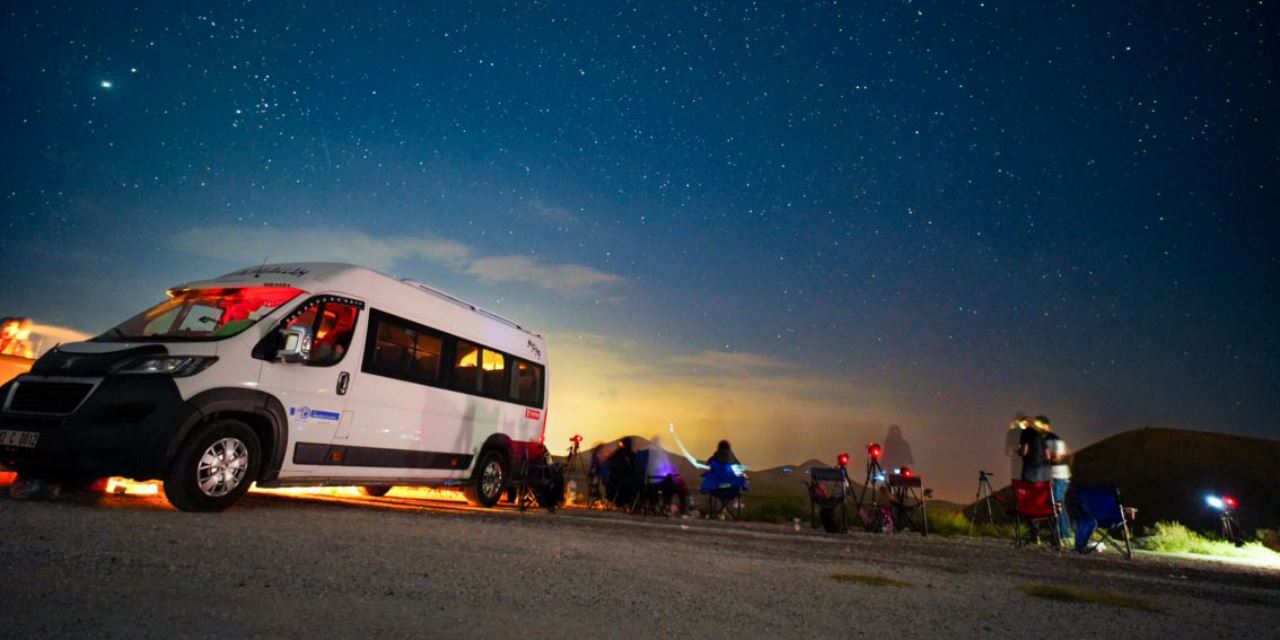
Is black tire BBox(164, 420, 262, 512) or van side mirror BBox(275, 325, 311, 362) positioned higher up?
van side mirror BBox(275, 325, 311, 362)

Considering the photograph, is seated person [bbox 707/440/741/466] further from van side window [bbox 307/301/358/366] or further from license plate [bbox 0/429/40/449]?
license plate [bbox 0/429/40/449]

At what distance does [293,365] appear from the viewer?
687cm

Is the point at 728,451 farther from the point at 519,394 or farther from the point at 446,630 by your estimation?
the point at 446,630

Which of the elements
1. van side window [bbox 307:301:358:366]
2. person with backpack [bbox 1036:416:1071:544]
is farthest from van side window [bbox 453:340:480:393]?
person with backpack [bbox 1036:416:1071:544]

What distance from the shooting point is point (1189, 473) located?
22453 millimetres

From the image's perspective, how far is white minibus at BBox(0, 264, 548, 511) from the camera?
18.7 feet

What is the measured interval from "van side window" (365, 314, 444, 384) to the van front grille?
2.67 metres

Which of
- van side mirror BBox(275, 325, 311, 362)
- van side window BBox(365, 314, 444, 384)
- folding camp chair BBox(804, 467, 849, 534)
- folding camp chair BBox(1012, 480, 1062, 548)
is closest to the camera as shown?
van side mirror BBox(275, 325, 311, 362)

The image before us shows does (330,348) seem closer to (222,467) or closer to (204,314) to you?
(204,314)

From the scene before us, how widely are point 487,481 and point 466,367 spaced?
2105mm

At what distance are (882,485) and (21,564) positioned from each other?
12932 millimetres

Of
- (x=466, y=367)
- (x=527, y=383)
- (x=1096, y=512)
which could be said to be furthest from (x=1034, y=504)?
(x=466, y=367)

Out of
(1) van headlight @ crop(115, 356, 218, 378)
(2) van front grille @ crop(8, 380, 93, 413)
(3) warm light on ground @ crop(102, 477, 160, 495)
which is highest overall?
(1) van headlight @ crop(115, 356, 218, 378)

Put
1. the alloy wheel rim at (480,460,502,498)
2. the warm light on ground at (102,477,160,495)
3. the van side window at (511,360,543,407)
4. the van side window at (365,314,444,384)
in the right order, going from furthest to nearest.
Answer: the van side window at (511,360,543,407), the alloy wheel rim at (480,460,502,498), the van side window at (365,314,444,384), the warm light on ground at (102,477,160,495)
